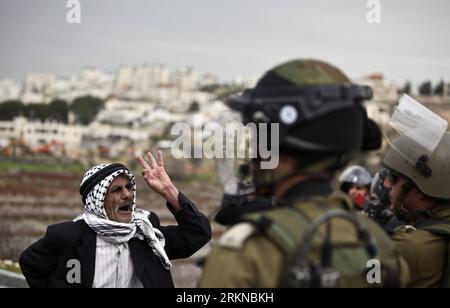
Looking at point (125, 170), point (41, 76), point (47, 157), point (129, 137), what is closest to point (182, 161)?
point (47, 157)

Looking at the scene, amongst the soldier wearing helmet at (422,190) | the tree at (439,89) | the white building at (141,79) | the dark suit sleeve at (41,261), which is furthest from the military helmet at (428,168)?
the white building at (141,79)

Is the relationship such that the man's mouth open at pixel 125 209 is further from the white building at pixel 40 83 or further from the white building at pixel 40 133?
the white building at pixel 40 83

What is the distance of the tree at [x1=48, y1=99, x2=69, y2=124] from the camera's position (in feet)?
351

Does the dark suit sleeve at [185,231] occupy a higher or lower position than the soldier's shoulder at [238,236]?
lower

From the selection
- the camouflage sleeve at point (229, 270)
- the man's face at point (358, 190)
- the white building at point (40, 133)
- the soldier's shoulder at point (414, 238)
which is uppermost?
the camouflage sleeve at point (229, 270)

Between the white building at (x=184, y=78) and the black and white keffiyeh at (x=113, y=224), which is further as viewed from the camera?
the white building at (x=184, y=78)

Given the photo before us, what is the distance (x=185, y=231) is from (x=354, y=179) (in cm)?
290

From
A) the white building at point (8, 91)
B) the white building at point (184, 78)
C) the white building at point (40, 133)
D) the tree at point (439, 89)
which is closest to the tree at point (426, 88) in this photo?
the tree at point (439, 89)

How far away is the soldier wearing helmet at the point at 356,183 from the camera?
6.50m

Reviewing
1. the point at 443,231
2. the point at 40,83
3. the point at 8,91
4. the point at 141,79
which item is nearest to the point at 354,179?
the point at 443,231

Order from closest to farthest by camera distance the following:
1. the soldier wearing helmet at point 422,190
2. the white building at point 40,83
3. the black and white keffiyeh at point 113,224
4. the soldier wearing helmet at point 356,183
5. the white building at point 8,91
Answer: the soldier wearing helmet at point 422,190
the black and white keffiyeh at point 113,224
the soldier wearing helmet at point 356,183
the white building at point 8,91
the white building at point 40,83

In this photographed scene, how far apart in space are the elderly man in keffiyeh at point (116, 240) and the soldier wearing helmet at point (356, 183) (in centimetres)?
273

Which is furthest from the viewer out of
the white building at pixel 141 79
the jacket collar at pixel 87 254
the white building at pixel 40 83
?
the white building at pixel 141 79

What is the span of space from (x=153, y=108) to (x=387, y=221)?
135180 millimetres
